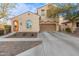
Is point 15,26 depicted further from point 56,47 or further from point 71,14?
point 71,14

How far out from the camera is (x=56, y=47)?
184 centimetres

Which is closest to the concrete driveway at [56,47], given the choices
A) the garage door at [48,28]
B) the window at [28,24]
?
the garage door at [48,28]

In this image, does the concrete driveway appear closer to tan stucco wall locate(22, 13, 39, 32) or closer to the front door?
tan stucco wall locate(22, 13, 39, 32)

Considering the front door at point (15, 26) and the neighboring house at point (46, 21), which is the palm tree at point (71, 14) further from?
the front door at point (15, 26)

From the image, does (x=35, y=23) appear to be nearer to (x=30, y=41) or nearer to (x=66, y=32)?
(x=30, y=41)

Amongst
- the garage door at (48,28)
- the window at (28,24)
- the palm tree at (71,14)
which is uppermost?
the palm tree at (71,14)

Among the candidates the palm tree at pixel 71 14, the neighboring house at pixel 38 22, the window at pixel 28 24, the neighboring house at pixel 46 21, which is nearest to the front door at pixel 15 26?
the neighboring house at pixel 38 22

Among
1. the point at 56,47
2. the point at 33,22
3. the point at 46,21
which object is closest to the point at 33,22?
the point at 33,22

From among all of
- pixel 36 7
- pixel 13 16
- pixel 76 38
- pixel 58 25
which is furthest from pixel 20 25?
pixel 76 38

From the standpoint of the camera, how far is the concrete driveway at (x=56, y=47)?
183cm

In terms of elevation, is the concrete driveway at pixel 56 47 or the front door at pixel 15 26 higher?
the front door at pixel 15 26

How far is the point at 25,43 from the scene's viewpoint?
1.89 metres

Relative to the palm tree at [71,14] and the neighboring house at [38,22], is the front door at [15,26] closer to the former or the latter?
the neighboring house at [38,22]

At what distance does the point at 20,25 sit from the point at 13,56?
0.34 metres
